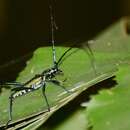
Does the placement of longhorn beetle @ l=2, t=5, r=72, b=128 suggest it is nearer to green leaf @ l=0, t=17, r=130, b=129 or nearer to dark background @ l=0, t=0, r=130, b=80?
green leaf @ l=0, t=17, r=130, b=129

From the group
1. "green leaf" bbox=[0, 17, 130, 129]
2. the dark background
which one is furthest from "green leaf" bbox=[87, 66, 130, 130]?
the dark background

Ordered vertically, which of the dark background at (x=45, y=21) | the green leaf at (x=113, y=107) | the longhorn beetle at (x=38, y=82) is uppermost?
the dark background at (x=45, y=21)

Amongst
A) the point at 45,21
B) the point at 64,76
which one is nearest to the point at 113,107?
the point at 64,76

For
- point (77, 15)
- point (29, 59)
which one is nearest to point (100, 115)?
point (29, 59)

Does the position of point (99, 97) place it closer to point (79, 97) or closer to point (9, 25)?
point (79, 97)

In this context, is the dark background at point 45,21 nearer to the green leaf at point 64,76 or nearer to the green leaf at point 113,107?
the green leaf at point 64,76

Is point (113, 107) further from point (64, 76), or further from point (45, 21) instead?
point (45, 21)

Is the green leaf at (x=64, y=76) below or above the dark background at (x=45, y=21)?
below

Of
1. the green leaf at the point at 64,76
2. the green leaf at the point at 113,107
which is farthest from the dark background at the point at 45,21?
the green leaf at the point at 113,107
